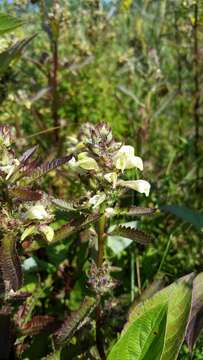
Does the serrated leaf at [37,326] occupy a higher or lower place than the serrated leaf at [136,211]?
lower

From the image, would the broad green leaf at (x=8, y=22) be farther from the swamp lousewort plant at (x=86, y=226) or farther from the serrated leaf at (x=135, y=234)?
the serrated leaf at (x=135, y=234)

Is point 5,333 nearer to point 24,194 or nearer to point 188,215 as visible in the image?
point 24,194

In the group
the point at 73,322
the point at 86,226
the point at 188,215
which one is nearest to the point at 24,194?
the point at 86,226

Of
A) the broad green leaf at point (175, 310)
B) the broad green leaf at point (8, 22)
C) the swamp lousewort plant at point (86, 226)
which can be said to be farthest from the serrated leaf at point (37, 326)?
the broad green leaf at point (8, 22)

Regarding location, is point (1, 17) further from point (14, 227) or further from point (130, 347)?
point (130, 347)

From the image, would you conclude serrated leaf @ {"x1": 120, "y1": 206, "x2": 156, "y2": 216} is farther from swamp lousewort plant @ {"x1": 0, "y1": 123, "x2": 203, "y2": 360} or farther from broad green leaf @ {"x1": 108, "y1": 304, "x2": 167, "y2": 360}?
broad green leaf @ {"x1": 108, "y1": 304, "x2": 167, "y2": 360}

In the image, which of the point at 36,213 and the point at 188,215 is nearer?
the point at 36,213
